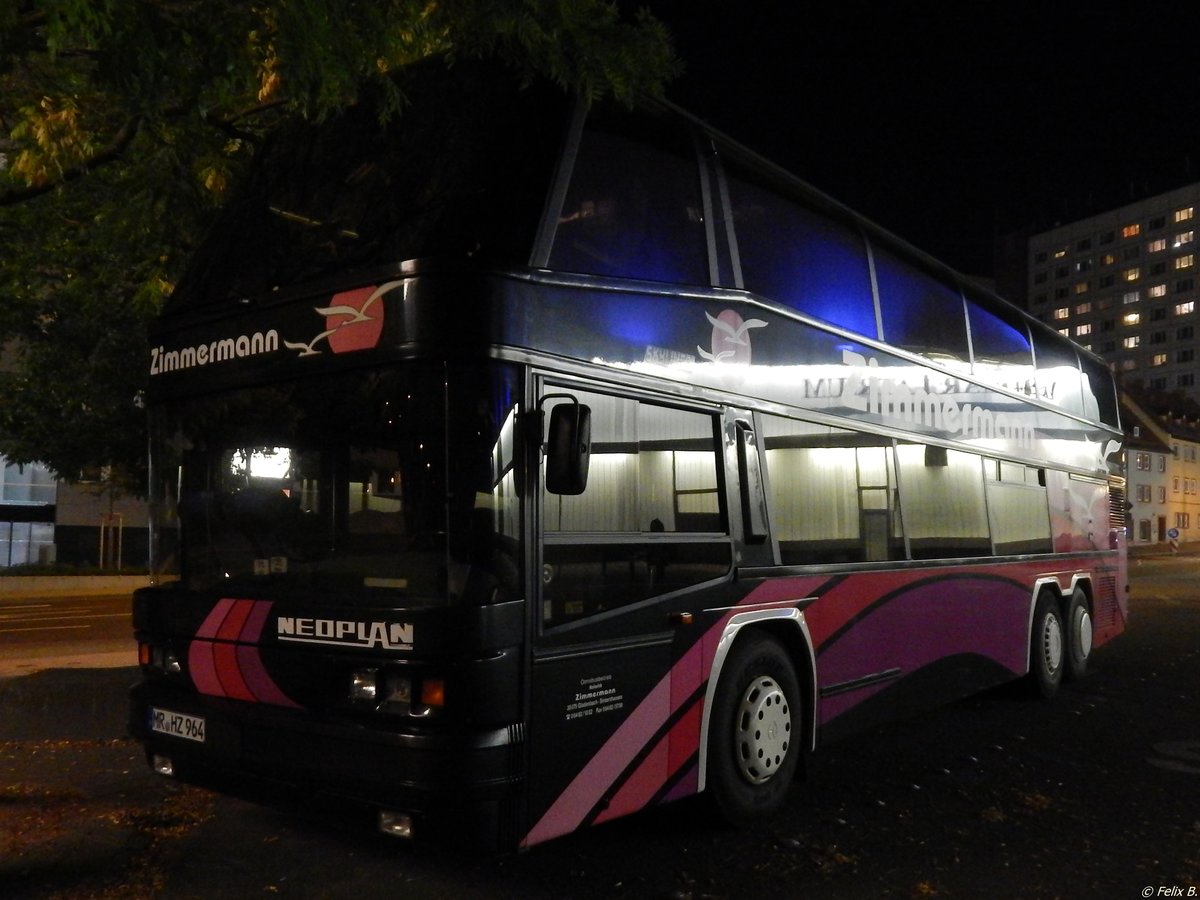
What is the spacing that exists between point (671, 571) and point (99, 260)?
12.9 m

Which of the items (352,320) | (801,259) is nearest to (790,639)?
(801,259)

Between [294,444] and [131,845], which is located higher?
[294,444]

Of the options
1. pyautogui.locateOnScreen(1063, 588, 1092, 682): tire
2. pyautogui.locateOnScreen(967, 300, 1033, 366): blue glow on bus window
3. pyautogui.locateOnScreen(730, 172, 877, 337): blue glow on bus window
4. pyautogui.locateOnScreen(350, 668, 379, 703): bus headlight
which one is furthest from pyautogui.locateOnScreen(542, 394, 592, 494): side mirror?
pyautogui.locateOnScreen(1063, 588, 1092, 682): tire

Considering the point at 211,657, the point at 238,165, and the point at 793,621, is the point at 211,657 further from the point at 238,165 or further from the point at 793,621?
the point at 238,165

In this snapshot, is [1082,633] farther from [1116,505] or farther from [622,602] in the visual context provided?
[622,602]

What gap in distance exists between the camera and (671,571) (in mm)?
5520

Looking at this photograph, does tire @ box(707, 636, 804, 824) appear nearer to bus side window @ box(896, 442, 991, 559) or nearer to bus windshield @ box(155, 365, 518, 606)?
bus windshield @ box(155, 365, 518, 606)

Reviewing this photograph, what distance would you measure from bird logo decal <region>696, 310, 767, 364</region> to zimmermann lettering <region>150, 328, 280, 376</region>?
85.8 inches

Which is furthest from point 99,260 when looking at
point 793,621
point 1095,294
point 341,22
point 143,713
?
point 1095,294

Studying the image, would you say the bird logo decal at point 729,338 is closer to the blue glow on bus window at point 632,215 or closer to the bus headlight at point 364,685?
the blue glow on bus window at point 632,215

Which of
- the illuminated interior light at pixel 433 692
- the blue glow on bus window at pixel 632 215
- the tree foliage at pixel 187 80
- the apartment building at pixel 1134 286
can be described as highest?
the apartment building at pixel 1134 286

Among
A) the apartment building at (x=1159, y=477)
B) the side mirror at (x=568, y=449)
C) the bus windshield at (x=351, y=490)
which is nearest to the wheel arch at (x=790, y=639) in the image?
the side mirror at (x=568, y=449)

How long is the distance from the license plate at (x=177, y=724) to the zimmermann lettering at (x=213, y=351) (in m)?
1.71

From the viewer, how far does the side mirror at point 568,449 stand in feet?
15.0
